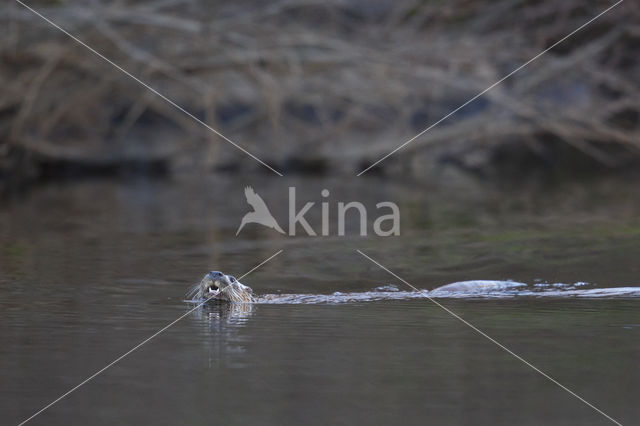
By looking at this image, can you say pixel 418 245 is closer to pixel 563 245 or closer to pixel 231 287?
pixel 563 245

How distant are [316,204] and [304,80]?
10.4ft

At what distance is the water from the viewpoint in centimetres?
461

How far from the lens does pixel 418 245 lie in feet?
34.3

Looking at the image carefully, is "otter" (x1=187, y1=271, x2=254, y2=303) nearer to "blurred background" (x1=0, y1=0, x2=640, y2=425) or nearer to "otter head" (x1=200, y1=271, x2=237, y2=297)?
"otter head" (x1=200, y1=271, x2=237, y2=297)

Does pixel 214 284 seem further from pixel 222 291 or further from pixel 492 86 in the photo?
pixel 492 86

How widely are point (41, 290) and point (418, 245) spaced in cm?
395

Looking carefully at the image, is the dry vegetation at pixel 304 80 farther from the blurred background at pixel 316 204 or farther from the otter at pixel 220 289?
the otter at pixel 220 289

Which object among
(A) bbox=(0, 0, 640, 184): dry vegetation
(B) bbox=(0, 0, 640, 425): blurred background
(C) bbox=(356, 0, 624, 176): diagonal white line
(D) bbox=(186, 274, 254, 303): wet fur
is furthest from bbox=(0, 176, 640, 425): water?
(C) bbox=(356, 0, 624, 176): diagonal white line

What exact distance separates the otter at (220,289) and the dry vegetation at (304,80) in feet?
24.9

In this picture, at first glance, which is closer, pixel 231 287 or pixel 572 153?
pixel 231 287

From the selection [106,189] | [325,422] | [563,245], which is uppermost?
[106,189]

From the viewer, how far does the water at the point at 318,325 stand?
15.1ft

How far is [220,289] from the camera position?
723 cm

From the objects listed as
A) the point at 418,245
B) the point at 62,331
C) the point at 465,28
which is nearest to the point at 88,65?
the point at 465,28
